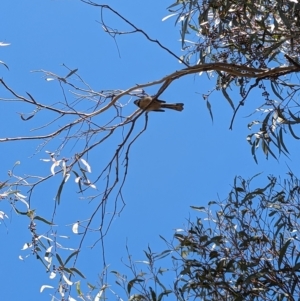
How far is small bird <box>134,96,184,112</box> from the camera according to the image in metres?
2.34

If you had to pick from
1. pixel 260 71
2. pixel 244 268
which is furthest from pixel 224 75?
pixel 244 268

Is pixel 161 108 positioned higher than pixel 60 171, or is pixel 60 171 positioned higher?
pixel 161 108

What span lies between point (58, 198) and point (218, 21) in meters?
1.32

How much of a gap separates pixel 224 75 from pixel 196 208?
0.74 meters

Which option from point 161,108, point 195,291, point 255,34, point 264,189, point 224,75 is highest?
point 224,75

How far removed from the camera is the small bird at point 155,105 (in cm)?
A: 234

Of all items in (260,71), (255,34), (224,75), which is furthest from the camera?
(224,75)

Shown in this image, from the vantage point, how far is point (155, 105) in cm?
235

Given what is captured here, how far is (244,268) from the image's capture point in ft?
9.47

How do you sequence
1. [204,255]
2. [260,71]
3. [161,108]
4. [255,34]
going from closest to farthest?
[161,108], [260,71], [255,34], [204,255]

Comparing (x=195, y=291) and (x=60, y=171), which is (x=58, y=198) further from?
(x=195, y=291)

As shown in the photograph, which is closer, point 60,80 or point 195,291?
point 60,80

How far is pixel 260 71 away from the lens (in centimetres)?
257

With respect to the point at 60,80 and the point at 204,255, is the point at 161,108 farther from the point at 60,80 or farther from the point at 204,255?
the point at 204,255
